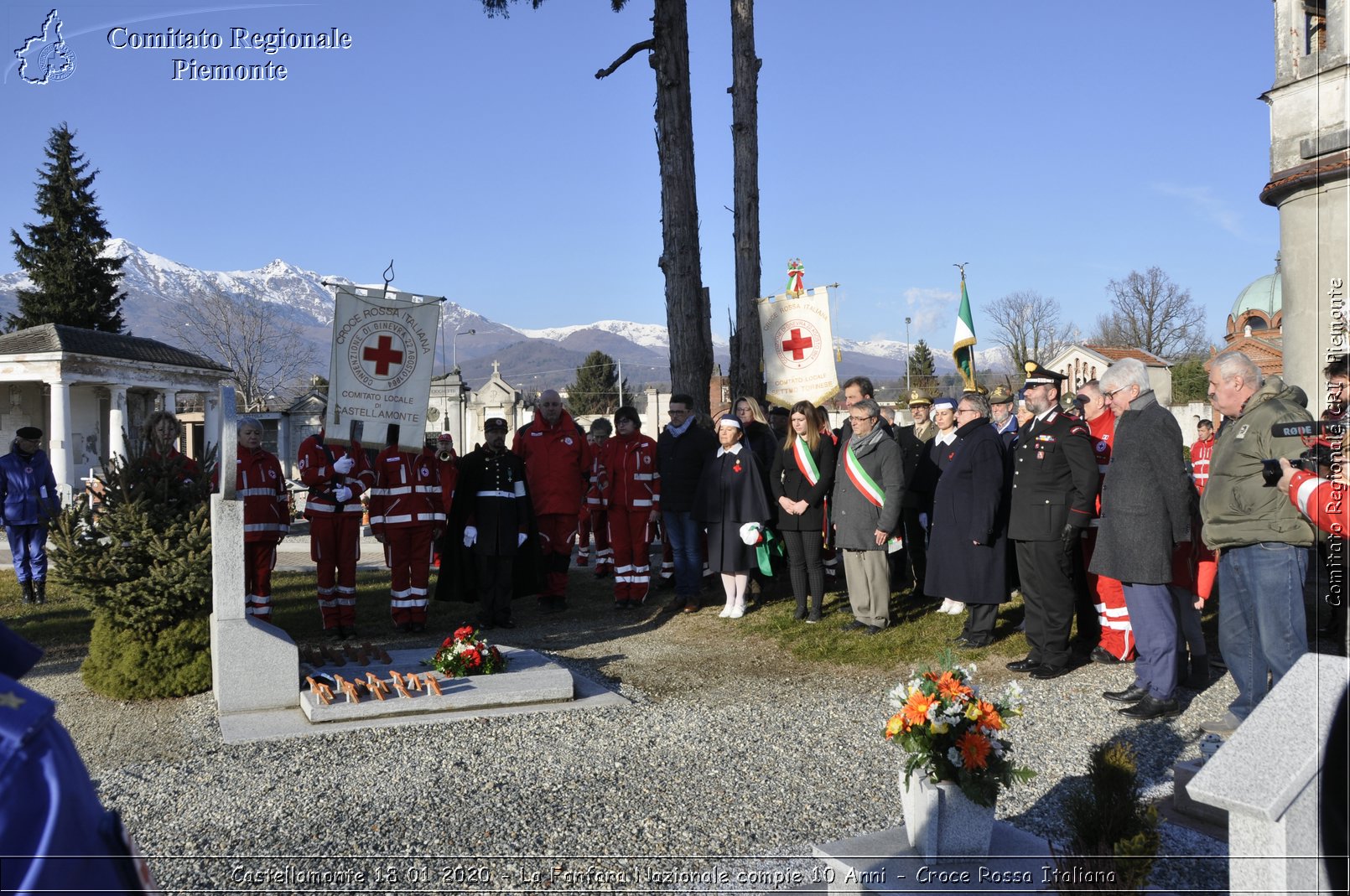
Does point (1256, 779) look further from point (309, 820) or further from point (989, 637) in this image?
point (989, 637)

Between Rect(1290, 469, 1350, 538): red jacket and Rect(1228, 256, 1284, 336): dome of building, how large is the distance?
45.6 m

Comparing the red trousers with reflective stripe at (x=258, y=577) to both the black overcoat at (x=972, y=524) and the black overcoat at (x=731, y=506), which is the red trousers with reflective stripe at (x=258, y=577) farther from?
the black overcoat at (x=972, y=524)

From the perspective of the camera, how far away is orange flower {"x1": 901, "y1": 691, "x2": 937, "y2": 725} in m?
3.77

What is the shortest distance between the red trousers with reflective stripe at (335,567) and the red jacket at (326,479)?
0.08 meters

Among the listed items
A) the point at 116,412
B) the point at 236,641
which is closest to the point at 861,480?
the point at 236,641

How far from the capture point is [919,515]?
421 inches

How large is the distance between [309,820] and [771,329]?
27.3 ft

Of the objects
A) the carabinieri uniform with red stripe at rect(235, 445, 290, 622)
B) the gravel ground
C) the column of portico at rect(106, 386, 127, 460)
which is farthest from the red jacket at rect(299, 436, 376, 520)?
the column of portico at rect(106, 386, 127, 460)

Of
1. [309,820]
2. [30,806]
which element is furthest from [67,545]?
[30,806]

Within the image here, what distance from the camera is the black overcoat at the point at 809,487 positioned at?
9539 millimetres

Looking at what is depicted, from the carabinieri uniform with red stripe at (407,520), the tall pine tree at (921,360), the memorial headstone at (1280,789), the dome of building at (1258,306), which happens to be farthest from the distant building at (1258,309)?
the memorial headstone at (1280,789)

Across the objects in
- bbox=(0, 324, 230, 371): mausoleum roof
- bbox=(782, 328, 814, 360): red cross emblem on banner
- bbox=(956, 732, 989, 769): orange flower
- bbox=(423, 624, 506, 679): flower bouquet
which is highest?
bbox=(0, 324, 230, 371): mausoleum roof

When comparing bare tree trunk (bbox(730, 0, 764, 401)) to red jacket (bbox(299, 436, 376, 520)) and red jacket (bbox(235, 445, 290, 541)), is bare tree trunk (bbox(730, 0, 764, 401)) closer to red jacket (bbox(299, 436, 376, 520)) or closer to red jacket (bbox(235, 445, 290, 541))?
red jacket (bbox(299, 436, 376, 520))

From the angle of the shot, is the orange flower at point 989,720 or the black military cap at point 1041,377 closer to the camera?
the orange flower at point 989,720
